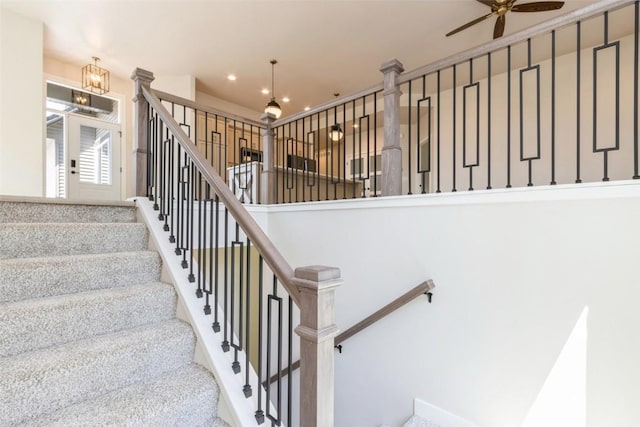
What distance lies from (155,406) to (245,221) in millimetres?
815

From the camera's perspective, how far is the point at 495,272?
192 centimetres

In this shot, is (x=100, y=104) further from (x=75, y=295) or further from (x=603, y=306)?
(x=603, y=306)

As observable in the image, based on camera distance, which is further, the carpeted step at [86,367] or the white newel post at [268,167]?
the white newel post at [268,167]

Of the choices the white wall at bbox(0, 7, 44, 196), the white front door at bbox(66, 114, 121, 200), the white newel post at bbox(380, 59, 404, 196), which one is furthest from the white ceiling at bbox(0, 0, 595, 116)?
the white newel post at bbox(380, 59, 404, 196)

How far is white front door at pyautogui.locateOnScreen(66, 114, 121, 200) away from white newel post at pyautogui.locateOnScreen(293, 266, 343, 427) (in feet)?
18.1

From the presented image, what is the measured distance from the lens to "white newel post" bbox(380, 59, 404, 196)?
7.95 ft

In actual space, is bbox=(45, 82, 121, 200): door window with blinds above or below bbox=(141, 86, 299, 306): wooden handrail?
above

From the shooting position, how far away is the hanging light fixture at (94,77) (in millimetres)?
5087

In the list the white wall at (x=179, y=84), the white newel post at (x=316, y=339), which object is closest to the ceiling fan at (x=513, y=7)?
the white newel post at (x=316, y=339)

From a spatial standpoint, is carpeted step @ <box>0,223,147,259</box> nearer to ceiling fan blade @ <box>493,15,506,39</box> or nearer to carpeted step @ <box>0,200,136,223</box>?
carpeted step @ <box>0,200,136,223</box>

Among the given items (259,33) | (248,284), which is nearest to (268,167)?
(248,284)

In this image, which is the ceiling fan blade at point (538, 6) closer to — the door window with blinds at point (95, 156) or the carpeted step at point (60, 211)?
the carpeted step at point (60, 211)

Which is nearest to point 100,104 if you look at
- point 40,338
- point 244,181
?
point 244,181

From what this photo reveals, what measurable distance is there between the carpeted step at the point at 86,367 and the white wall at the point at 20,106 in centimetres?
386
